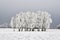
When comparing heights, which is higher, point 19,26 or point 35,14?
point 35,14

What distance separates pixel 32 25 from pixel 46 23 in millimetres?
1222

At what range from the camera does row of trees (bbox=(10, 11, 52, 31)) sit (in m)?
7.52

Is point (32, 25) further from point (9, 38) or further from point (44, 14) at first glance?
point (9, 38)

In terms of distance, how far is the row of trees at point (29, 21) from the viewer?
7520 mm

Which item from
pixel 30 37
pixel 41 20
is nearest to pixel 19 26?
pixel 41 20

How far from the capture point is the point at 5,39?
7.59ft

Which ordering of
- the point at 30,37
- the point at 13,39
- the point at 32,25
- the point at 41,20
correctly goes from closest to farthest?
1. the point at 13,39
2. the point at 30,37
3. the point at 32,25
4. the point at 41,20

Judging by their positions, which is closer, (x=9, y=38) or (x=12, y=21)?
(x=9, y=38)

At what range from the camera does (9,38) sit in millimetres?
2377

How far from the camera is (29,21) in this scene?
7.63 metres

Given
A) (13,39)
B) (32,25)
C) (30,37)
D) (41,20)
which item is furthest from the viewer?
(41,20)

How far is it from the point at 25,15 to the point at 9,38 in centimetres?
545

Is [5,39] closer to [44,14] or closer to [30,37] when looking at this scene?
[30,37]

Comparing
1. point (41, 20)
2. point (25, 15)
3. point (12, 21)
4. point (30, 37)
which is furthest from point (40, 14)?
point (30, 37)
